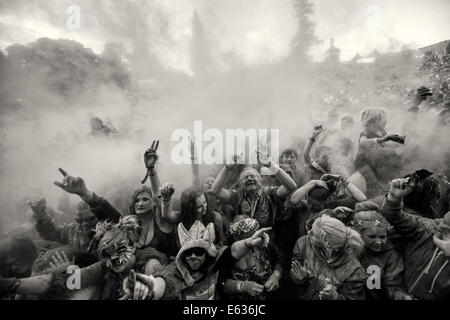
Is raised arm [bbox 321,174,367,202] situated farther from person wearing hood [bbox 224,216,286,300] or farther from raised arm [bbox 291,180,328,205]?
person wearing hood [bbox 224,216,286,300]

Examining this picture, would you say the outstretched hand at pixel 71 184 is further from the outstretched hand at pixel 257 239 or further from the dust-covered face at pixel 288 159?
the dust-covered face at pixel 288 159

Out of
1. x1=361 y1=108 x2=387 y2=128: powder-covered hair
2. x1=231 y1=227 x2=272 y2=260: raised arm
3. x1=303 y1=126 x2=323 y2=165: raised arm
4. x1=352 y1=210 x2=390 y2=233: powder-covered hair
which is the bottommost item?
x1=231 y1=227 x2=272 y2=260: raised arm

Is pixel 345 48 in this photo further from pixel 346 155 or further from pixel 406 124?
pixel 346 155

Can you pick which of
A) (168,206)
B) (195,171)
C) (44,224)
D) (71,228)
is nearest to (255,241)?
(168,206)

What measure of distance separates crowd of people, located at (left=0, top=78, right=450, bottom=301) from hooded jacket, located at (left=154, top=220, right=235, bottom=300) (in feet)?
0.04

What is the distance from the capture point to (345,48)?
455 centimetres

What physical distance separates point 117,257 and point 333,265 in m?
2.46

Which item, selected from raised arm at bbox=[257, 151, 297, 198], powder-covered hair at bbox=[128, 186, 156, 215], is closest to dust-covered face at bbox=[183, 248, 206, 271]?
powder-covered hair at bbox=[128, 186, 156, 215]

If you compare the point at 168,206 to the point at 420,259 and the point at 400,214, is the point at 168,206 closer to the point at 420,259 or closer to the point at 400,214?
the point at 400,214

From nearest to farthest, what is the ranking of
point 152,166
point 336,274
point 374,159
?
1. point 336,274
2. point 152,166
3. point 374,159

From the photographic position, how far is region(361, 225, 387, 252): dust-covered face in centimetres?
285

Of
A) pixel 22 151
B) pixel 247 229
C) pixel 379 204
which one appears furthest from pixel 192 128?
pixel 379 204

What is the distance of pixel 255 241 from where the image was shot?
2809 millimetres

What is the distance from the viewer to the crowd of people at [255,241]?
2824 mm
